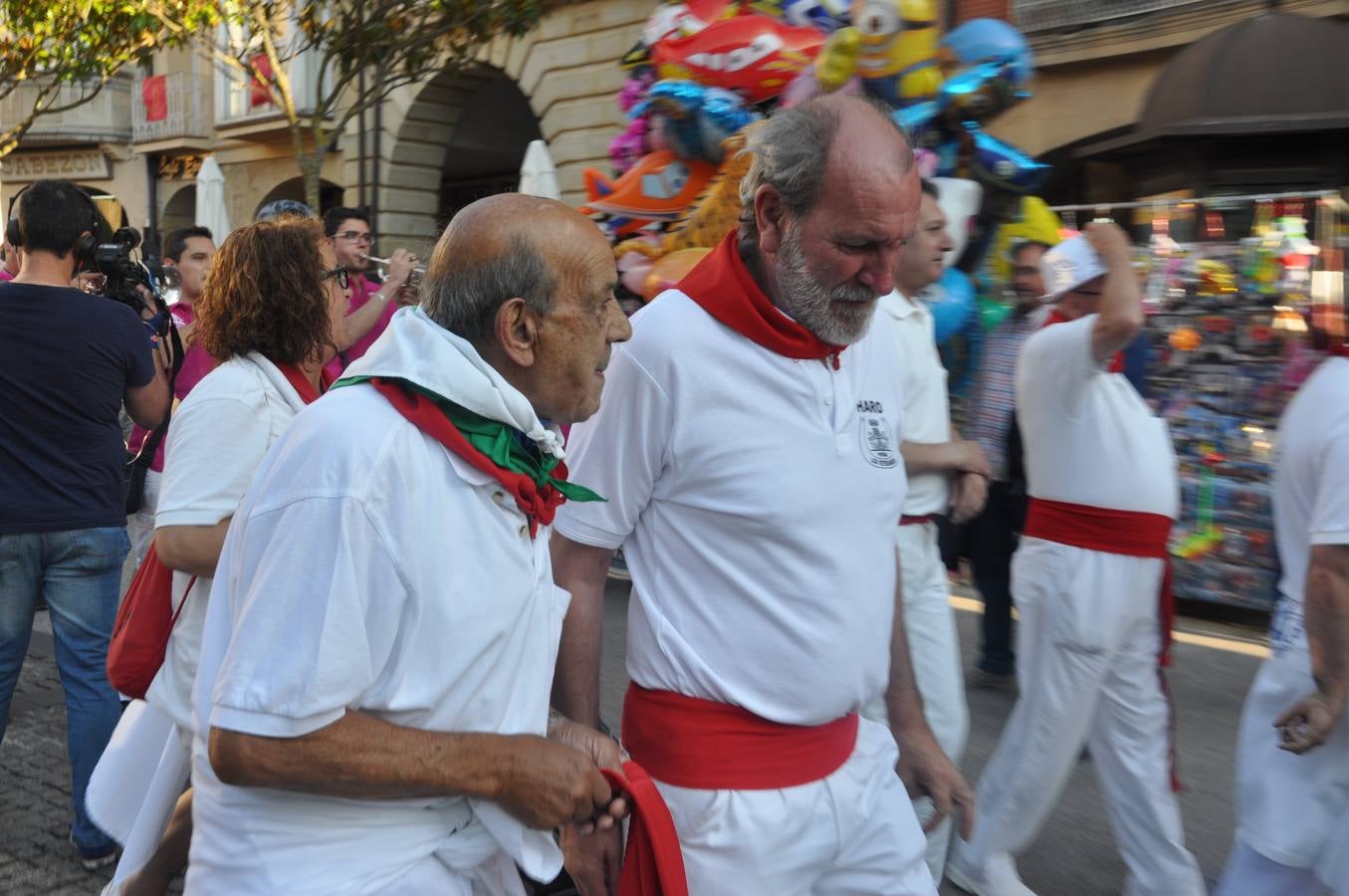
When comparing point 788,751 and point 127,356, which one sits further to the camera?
point 127,356

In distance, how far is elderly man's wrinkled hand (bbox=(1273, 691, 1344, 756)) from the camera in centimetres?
288

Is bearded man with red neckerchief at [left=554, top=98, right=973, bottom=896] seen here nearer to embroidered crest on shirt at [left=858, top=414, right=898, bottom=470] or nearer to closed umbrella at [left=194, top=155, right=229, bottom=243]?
embroidered crest on shirt at [left=858, top=414, right=898, bottom=470]

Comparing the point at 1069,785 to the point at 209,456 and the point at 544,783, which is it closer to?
the point at 209,456

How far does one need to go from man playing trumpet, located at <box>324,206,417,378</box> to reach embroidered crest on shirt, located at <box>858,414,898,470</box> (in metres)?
2.80

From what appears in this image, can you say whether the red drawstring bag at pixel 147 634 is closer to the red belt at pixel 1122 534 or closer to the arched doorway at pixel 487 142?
the red belt at pixel 1122 534

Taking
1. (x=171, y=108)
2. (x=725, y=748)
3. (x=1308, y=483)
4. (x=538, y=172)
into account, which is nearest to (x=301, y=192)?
(x=171, y=108)

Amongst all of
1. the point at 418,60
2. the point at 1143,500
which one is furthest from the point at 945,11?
the point at 1143,500

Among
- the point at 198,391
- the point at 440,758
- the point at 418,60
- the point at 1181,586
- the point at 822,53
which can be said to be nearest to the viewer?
the point at 440,758

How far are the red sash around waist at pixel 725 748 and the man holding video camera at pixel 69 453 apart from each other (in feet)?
8.38

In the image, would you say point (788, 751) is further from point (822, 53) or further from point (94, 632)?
point (822, 53)

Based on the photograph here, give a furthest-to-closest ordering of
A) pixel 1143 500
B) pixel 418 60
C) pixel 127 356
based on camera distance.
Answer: pixel 418 60
pixel 127 356
pixel 1143 500

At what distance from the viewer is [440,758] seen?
1.66 m

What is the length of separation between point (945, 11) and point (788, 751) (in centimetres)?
1105

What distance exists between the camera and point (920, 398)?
3912 mm
